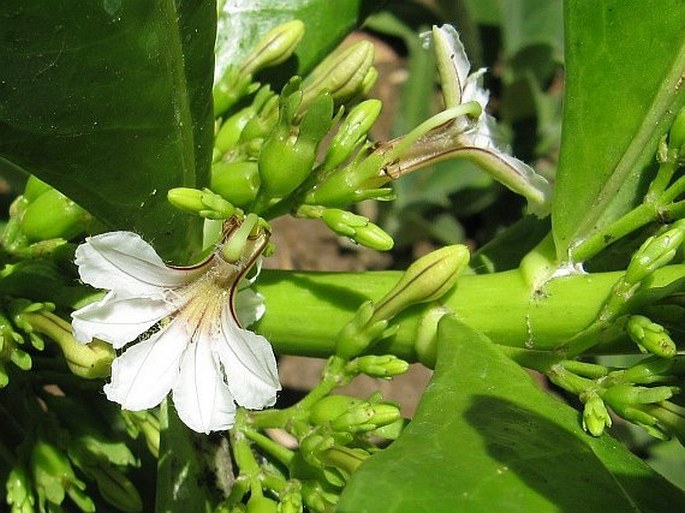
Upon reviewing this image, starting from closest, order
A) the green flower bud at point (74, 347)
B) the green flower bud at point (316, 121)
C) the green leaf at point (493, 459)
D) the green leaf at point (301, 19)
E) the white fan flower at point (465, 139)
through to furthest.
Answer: the green leaf at point (493, 459) → the green flower bud at point (316, 121) → the green flower bud at point (74, 347) → the white fan flower at point (465, 139) → the green leaf at point (301, 19)

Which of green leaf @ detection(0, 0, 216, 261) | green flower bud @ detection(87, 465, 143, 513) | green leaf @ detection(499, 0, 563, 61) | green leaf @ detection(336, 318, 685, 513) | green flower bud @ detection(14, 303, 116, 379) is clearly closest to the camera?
green leaf @ detection(336, 318, 685, 513)

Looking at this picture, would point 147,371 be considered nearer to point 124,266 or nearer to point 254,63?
point 124,266

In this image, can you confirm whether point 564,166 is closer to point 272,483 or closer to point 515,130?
point 272,483

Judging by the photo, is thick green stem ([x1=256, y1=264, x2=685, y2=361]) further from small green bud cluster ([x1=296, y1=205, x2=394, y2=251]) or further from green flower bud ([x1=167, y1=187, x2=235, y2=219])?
green flower bud ([x1=167, y1=187, x2=235, y2=219])

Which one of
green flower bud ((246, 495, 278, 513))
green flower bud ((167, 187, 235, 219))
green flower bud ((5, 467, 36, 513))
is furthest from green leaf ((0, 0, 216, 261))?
green flower bud ((5, 467, 36, 513))

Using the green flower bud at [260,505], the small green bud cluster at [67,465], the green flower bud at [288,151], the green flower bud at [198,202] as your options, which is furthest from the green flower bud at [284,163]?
the small green bud cluster at [67,465]

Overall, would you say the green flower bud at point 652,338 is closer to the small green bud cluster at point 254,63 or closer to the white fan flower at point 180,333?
the white fan flower at point 180,333
